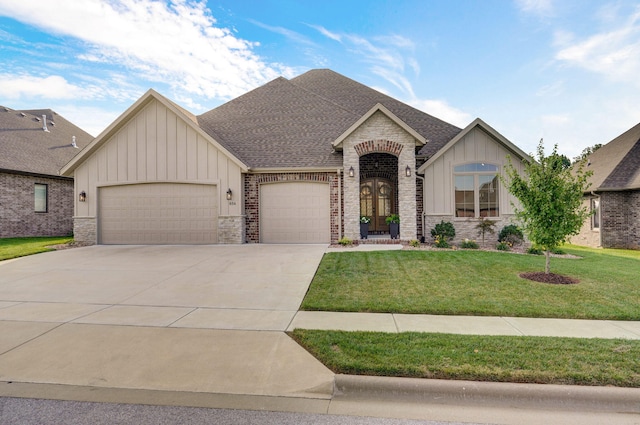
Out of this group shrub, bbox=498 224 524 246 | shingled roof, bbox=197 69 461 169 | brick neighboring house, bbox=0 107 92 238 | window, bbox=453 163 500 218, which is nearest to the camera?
shrub, bbox=498 224 524 246

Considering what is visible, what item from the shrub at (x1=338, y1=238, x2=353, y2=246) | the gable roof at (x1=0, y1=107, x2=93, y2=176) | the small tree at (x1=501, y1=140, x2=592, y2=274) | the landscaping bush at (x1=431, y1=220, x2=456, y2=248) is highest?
the gable roof at (x1=0, y1=107, x2=93, y2=176)

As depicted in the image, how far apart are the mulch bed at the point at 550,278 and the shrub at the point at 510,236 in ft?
17.9

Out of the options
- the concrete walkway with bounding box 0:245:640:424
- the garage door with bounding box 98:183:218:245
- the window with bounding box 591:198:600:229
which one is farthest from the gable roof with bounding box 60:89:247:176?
the window with bounding box 591:198:600:229

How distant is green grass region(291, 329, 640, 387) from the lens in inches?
120

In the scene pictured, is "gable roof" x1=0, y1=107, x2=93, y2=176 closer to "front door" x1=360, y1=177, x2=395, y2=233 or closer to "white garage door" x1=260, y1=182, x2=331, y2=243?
"white garage door" x1=260, y1=182, x2=331, y2=243

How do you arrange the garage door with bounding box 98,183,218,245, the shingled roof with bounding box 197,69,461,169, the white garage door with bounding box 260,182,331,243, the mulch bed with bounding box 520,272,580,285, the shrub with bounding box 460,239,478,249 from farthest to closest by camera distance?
the shingled roof with bounding box 197,69,461,169 → the white garage door with bounding box 260,182,331,243 → the garage door with bounding box 98,183,218,245 → the shrub with bounding box 460,239,478,249 → the mulch bed with bounding box 520,272,580,285

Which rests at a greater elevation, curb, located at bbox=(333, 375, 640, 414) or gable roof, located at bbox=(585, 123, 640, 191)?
gable roof, located at bbox=(585, 123, 640, 191)

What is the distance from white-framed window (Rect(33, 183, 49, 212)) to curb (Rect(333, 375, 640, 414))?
21.8 meters

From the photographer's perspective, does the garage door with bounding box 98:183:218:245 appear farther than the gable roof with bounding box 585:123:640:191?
No

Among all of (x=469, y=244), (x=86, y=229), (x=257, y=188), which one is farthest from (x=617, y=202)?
(x=86, y=229)

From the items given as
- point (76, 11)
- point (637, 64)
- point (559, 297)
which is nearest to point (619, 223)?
point (637, 64)

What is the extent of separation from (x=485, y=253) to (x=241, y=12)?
518 inches

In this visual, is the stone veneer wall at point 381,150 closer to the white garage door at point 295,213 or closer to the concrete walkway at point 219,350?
the white garage door at point 295,213

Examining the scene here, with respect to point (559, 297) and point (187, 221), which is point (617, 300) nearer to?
point (559, 297)
